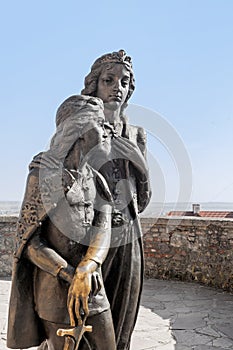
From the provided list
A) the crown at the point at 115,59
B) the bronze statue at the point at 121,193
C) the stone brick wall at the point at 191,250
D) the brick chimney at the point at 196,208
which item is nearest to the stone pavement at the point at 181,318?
the stone brick wall at the point at 191,250

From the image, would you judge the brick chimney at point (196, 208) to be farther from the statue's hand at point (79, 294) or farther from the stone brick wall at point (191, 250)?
the statue's hand at point (79, 294)

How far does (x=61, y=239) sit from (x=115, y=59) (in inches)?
39.0

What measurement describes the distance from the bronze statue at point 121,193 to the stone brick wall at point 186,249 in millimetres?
4216

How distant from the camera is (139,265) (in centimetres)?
238

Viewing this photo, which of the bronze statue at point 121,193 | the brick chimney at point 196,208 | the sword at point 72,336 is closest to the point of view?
the sword at point 72,336

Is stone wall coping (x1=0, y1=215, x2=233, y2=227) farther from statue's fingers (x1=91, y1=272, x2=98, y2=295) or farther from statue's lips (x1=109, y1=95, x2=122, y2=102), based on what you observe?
statue's fingers (x1=91, y1=272, x2=98, y2=295)

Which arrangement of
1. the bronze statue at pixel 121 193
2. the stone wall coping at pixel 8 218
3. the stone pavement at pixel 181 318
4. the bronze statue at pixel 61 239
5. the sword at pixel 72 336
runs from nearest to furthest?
the sword at pixel 72 336 → the bronze statue at pixel 61 239 → the bronze statue at pixel 121 193 → the stone pavement at pixel 181 318 → the stone wall coping at pixel 8 218

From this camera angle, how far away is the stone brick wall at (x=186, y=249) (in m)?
6.73

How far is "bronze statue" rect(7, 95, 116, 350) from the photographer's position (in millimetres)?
1942

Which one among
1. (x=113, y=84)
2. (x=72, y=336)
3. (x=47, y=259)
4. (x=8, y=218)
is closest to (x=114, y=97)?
(x=113, y=84)

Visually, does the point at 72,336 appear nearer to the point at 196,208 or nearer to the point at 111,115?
Result: the point at 111,115

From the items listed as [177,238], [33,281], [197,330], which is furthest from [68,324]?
[177,238]

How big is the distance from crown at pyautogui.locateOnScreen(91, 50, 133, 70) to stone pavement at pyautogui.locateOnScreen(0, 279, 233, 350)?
2.78 metres

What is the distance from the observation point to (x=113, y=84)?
2.35 meters
